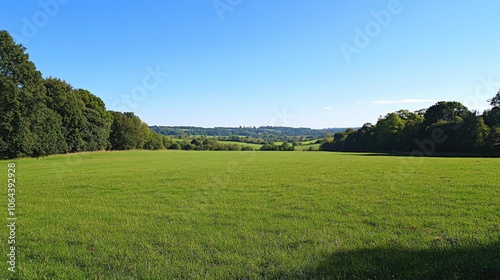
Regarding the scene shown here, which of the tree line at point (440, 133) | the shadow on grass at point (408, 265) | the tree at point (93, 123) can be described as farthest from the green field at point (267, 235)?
the tree at point (93, 123)

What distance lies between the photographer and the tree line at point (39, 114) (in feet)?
145

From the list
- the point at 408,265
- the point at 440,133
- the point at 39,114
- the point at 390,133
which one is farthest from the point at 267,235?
the point at 390,133

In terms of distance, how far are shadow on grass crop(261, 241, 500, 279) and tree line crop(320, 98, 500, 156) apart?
204ft

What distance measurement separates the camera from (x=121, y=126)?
9306cm

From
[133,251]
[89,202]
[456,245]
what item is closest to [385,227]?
[456,245]

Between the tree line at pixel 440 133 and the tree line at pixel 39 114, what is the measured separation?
7804 centimetres

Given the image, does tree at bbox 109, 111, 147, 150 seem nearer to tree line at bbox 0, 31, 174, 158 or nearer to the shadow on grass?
tree line at bbox 0, 31, 174, 158

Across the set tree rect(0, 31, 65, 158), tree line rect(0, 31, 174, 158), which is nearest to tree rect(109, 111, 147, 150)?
tree line rect(0, 31, 174, 158)

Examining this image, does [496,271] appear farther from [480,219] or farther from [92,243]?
[92,243]

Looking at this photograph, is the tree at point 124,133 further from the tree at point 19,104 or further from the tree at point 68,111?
the tree at point 19,104

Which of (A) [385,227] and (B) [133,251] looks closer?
(B) [133,251]

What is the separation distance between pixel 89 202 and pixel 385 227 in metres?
12.9

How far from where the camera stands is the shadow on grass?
17.7 ft

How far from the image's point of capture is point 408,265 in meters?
5.84
